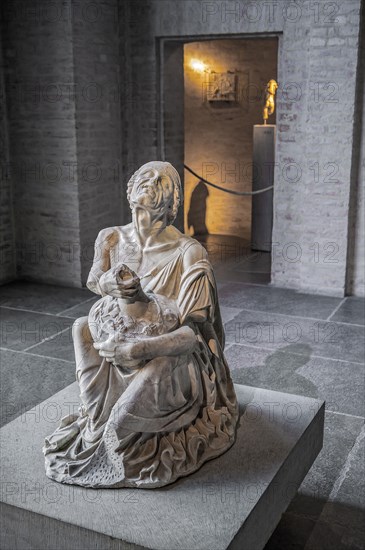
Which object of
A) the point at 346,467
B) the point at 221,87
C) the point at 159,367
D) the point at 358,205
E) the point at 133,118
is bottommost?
the point at 346,467

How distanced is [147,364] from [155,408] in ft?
0.66

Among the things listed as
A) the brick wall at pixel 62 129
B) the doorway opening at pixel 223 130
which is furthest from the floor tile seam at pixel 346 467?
the doorway opening at pixel 223 130

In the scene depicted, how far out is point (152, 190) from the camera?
341 centimetres

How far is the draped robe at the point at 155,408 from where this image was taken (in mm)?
3213

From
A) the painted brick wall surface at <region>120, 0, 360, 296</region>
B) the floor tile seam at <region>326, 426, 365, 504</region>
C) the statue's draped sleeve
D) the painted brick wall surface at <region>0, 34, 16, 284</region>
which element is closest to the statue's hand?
the statue's draped sleeve

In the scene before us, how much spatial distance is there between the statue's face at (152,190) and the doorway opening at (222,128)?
652cm

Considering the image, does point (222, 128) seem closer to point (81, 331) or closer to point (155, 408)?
point (81, 331)

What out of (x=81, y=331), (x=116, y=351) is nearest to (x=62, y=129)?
(x=81, y=331)

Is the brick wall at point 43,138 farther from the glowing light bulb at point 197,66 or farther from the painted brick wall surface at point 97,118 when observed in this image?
the glowing light bulb at point 197,66

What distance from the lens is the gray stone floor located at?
3.90 metres

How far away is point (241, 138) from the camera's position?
10844 millimetres

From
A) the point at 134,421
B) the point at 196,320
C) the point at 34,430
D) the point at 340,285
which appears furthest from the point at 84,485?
the point at 340,285

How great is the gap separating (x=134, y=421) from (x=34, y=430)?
2.60 ft

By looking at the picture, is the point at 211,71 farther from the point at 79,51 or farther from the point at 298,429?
the point at 298,429
